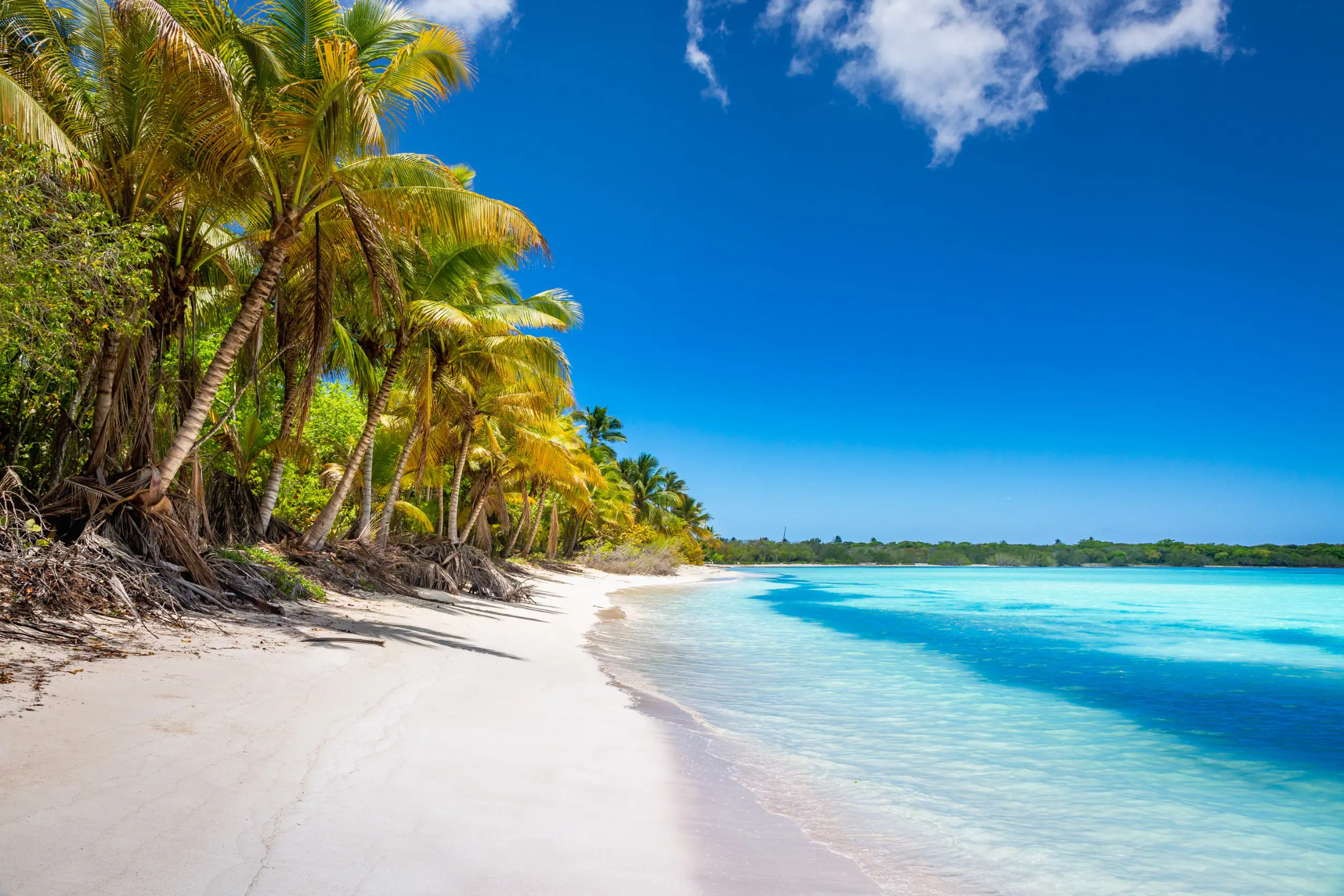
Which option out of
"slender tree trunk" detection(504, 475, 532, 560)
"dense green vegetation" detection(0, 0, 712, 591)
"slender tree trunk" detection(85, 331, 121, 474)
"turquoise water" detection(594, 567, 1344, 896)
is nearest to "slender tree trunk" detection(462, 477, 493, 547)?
"slender tree trunk" detection(504, 475, 532, 560)

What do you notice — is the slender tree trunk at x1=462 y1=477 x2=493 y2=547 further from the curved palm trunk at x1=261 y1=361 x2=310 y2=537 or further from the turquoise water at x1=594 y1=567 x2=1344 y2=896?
the curved palm trunk at x1=261 y1=361 x2=310 y2=537

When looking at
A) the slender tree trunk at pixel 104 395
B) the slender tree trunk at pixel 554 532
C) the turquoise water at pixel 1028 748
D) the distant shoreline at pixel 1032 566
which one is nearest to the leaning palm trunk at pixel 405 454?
the turquoise water at pixel 1028 748

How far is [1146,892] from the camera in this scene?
3.55 m

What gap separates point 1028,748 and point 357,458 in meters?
11.2

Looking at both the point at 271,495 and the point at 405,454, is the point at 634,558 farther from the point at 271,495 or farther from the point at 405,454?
the point at 271,495

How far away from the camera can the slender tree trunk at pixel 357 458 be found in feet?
41.2

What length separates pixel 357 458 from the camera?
13.1m

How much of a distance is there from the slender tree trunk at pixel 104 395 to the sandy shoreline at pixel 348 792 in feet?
10.8

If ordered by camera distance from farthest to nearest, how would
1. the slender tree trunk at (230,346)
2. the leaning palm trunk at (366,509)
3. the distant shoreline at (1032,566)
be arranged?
the distant shoreline at (1032,566) < the leaning palm trunk at (366,509) < the slender tree trunk at (230,346)

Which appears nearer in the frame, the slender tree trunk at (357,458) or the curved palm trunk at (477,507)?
the slender tree trunk at (357,458)

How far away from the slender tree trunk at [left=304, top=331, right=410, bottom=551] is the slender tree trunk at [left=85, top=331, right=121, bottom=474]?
13.8 feet

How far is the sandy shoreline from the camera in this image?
264 cm

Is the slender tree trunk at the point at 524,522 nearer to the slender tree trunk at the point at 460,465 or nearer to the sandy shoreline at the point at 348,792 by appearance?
the slender tree trunk at the point at 460,465

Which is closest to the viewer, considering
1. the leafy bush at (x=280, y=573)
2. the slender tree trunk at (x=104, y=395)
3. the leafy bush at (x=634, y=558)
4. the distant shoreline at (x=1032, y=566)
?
the slender tree trunk at (x=104, y=395)
